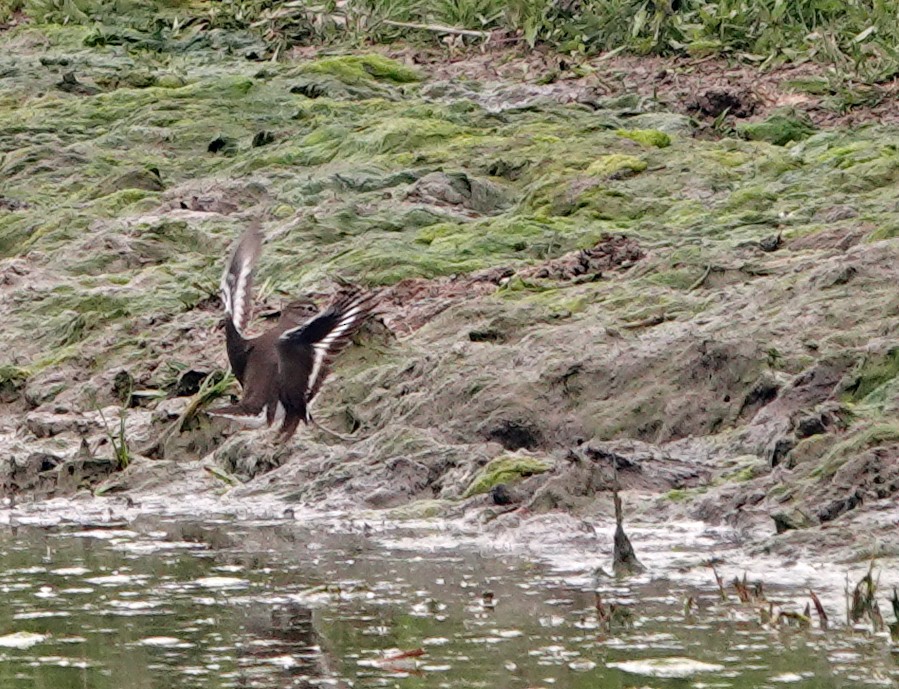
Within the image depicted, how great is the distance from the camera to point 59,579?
27.0 feet

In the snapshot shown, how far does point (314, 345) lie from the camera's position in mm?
9391

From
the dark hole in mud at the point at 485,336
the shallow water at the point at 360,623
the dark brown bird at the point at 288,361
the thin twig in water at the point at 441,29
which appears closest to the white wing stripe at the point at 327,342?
the dark brown bird at the point at 288,361

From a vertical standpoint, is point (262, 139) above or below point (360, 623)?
above

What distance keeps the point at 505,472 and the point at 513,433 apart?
2.03ft

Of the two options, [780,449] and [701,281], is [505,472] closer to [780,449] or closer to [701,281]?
[780,449]

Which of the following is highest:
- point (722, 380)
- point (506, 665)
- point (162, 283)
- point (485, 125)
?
point (485, 125)

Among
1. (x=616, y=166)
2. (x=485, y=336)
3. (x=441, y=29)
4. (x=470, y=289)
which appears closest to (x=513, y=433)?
(x=485, y=336)

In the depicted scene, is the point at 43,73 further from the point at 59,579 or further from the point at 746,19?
the point at 59,579

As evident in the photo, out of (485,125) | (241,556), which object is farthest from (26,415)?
(485,125)

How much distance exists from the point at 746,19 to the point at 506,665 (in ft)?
35.8

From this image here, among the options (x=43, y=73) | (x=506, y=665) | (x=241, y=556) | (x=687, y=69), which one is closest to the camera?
(x=506, y=665)

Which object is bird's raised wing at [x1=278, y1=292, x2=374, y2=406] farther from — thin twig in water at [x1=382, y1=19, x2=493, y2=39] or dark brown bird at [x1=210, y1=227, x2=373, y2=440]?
thin twig in water at [x1=382, y1=19, x2=493, y2=39]

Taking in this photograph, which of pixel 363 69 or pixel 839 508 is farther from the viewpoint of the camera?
pixel 363 69

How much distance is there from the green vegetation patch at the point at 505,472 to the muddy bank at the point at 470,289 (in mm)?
14
